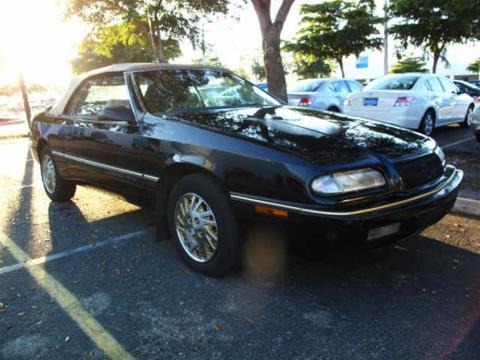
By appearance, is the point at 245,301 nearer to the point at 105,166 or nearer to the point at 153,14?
the point at 105,166

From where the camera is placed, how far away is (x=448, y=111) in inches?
409

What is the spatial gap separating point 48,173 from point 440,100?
788cm

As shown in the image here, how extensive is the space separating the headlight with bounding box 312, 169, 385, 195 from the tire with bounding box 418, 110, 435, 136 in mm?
7097

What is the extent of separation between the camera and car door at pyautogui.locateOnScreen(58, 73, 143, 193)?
4000 mm

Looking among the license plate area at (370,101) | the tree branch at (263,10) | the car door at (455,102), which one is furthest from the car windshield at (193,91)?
the car door at (455,102)

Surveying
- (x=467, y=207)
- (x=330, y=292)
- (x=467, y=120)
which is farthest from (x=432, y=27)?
(x=330, y=292)

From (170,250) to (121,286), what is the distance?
74cm

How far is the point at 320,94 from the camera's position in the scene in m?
11.5

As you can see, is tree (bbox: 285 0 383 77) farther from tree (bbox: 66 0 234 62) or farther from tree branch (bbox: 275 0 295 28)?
tree branch (bbox: 275 0 295 28)

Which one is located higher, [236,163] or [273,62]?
[273,62]

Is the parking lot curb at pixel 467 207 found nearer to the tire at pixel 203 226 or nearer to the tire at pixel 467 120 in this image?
the tire at pixel 203 226

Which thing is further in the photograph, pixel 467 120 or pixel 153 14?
pixel 153 14

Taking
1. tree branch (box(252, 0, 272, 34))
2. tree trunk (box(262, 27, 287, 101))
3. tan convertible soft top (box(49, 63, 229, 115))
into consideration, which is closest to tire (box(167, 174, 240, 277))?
tan convertible soft top (box(49, 63, 229, 115))

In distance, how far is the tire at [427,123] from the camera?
31.2 feet
